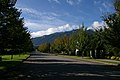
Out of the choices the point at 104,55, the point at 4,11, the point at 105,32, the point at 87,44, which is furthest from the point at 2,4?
the point at 104,55

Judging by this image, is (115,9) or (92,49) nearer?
(115,9)

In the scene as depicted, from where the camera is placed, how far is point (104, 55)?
7869 centimetres

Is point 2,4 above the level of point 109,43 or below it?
above

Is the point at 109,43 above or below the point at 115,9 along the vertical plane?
below

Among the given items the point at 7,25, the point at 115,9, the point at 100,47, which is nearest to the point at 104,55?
the point at 100,47

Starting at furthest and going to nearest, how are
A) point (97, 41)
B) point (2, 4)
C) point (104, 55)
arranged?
point (104, 55) < point (97, 41) < point (2, 4)

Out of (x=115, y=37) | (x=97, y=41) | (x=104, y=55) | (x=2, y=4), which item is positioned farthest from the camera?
(x=104, y=55)

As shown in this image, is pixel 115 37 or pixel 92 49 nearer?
pixel 115 37

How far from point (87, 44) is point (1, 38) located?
47.6 meters

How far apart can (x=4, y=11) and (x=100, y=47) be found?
168 ft

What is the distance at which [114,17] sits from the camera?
3978 cm

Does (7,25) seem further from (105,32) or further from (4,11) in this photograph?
(105,32)

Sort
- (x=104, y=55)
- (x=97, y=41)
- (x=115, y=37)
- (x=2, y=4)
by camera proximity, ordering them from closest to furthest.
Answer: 1. (x=2, y=4)
2. (x=115, y=37)
3. (x=97, y=41)
4. (x=104, y=55)

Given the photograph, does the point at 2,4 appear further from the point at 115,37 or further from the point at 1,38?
the point at 115,37
